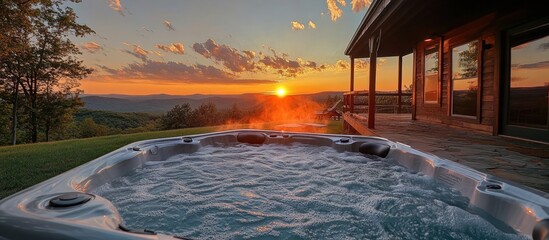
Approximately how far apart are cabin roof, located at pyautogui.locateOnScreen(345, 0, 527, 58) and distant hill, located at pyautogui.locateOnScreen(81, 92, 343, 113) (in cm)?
966

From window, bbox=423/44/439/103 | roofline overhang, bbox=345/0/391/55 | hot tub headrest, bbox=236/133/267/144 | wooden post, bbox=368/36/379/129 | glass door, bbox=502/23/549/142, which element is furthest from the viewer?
window, bbox=423/44/439/103

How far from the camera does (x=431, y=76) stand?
6789mm

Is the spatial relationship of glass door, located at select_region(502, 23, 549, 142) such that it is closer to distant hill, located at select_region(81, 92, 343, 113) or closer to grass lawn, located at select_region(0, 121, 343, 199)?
grass lawn, located at select_region(0, 121, 343, 199)

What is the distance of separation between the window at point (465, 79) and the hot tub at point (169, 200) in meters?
2.65

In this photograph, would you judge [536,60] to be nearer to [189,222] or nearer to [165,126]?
[189,222]

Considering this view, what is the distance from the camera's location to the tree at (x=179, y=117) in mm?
15195

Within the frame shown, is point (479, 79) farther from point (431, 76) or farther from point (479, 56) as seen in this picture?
point (431, 76)

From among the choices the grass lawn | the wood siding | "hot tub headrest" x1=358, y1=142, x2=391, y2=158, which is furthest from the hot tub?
the wood siding

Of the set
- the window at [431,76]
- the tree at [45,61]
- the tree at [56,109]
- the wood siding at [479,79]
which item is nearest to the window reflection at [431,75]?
the window at [431,76]

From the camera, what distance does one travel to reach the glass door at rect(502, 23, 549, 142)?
376 centimetres

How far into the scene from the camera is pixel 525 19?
3.89m

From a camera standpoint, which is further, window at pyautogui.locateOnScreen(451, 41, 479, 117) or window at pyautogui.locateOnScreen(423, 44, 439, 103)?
window at pyautogui.locateOnScreen(423, 44, 439, 103)

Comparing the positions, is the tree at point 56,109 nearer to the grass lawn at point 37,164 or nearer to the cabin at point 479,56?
the grass lawn at point 37,164

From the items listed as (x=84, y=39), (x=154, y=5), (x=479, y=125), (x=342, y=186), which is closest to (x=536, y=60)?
(x=479, y=125)
